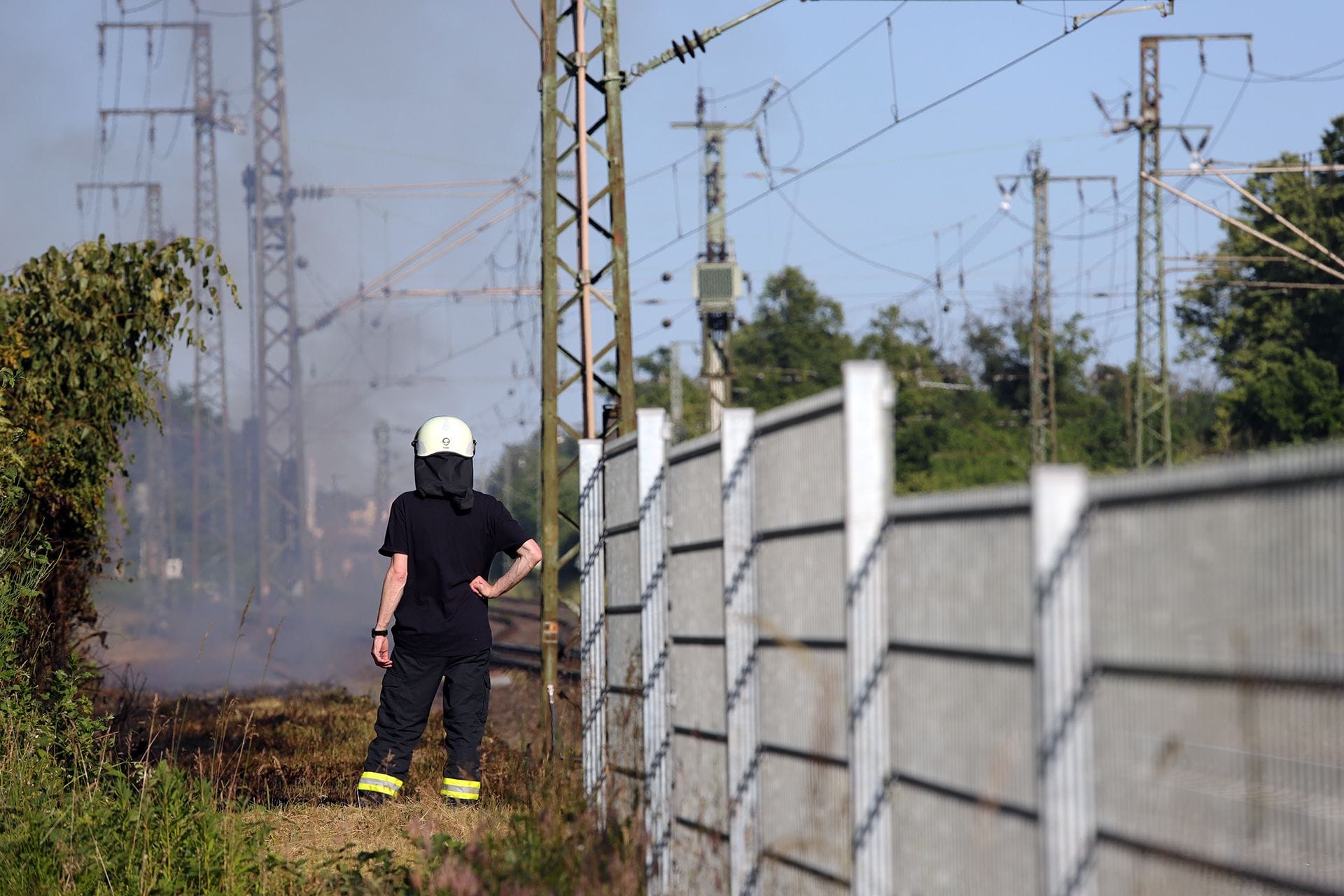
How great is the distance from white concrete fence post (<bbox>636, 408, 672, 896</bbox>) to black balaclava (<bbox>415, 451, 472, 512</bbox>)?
196 centimetres

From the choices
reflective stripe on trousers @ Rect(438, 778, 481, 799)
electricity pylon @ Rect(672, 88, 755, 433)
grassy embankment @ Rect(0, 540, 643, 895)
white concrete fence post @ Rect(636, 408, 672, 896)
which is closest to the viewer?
grassy embankment @ Rect(0, 540, 643, 895)

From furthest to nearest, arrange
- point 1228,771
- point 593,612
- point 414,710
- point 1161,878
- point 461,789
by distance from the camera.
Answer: point 414,710
point 461,789
point 593,612
point 1161,878
point 1228,771

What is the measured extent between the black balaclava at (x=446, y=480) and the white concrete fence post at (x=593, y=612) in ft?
1.96

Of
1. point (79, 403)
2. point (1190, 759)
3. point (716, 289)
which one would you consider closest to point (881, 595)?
point (1190, 759)

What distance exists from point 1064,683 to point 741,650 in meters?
2.10

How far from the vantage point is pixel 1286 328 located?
60938mm

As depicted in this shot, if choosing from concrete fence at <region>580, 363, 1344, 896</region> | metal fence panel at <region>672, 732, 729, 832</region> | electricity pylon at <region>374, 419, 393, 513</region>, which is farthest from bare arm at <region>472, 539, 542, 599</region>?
electricity pylon at <region>374, 419, 393, 513</region>

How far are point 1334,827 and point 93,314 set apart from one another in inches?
419

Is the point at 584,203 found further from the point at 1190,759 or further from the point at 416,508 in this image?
the point at 1190,759

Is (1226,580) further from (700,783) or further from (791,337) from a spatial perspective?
(791,337)

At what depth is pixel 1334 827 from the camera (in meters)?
2.65

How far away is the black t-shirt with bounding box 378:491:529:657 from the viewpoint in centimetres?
859

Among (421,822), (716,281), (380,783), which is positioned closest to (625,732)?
(421,822)

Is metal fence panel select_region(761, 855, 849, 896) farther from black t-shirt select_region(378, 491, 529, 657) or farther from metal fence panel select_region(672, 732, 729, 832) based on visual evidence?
black t-shirt select_region(378, 491, 529, 657)
